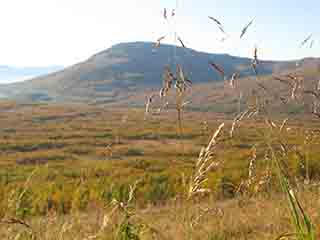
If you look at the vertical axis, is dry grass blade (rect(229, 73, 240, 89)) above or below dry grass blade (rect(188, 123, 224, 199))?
above

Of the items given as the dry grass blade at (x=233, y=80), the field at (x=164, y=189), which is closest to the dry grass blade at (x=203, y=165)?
the field at (x=164, y=189)

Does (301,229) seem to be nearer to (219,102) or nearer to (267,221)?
(267,221)

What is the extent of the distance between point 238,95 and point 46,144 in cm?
4343

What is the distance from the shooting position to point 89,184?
1484cm

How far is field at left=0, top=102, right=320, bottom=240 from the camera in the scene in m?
2.74

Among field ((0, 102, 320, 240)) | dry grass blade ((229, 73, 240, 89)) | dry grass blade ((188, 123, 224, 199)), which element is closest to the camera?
dry grass blade ((188, 123, 224, 199))

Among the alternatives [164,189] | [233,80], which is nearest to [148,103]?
[233,80]

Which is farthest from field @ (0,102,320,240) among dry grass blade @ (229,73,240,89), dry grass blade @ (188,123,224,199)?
dry grass blade @ (229,73,240,89)

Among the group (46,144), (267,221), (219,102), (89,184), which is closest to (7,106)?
(219,102)

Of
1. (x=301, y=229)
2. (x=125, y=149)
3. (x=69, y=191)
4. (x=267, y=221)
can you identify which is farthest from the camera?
(x=125, y=149)

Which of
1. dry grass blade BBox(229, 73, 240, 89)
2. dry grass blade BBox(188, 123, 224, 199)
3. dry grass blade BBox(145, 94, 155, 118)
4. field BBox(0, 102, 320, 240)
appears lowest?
field BBox(0, 102, 320, 240)

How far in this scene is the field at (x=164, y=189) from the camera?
2.74 meters

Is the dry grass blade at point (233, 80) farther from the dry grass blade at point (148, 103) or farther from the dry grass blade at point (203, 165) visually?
the dry grass blade at point (148, 103)

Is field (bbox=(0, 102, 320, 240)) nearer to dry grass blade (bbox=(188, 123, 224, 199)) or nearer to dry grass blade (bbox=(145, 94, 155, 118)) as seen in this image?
dry grass blade (bbox=(188, 123, 224, 199))
